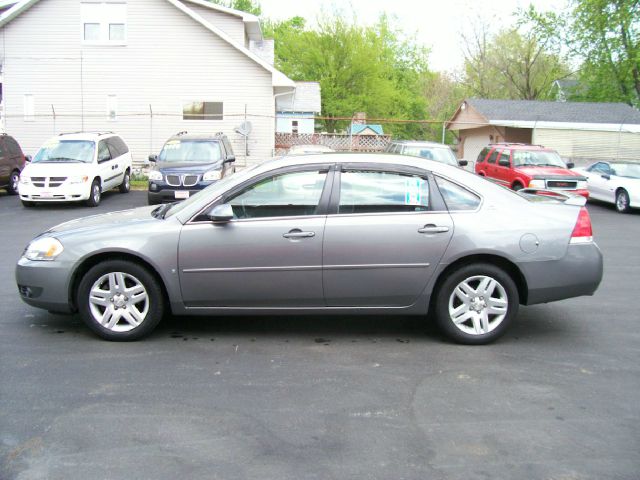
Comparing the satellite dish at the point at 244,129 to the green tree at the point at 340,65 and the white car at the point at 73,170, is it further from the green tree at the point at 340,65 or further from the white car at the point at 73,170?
the green tree at the point at 340,65

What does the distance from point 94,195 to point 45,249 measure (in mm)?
11065

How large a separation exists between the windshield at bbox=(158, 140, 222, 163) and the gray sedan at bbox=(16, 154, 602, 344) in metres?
10.6

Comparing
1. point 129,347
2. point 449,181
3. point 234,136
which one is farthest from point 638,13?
point 129,347

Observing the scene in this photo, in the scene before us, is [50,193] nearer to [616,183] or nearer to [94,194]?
[94,194]

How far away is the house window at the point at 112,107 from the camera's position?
81.3 ft

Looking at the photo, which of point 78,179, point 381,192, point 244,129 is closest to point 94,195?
point 78,179

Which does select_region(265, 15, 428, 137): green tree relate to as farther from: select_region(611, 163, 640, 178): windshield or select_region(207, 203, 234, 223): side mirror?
select_region(207, 203, 234, 223): side mirror

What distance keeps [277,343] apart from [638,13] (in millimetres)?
33949

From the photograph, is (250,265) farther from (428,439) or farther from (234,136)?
(234,136)

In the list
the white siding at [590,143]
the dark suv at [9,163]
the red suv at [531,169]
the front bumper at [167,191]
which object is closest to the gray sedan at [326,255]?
the front bumper at [167,191]

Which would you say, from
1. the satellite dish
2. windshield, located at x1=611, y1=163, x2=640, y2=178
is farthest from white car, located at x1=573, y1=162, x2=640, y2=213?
the satellite dish

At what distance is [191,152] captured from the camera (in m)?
16.3

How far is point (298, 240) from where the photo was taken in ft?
17.6

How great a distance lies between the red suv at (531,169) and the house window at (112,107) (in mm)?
Result: 13911
